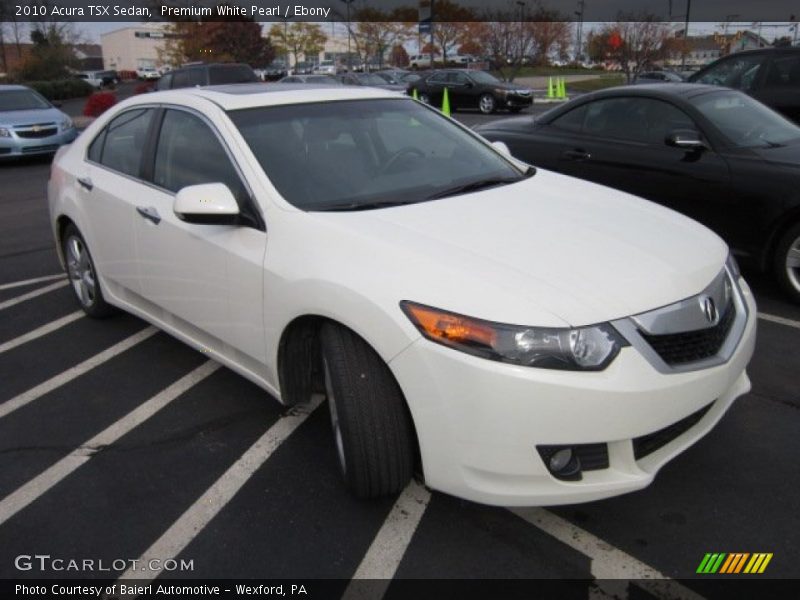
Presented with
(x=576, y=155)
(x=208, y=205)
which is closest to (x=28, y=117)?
(x=576, y=155)

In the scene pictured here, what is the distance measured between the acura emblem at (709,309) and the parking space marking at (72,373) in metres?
3.31

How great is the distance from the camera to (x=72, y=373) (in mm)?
3992

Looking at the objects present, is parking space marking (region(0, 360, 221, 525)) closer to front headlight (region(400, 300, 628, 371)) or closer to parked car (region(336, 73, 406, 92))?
front headlight (region(400, 300, 628, 371))

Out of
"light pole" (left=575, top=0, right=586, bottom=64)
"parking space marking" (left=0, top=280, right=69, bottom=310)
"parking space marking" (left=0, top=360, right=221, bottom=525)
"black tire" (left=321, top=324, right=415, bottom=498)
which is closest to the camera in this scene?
"black tire" (left=321, top=324, right=415, bottom=498)

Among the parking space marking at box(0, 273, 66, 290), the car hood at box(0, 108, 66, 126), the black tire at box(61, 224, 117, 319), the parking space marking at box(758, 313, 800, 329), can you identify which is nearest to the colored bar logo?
the parking space marking at box(758, 313, 800, 329)

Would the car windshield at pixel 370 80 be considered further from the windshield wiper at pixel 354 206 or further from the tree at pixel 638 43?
the windshield wiper at pixel 354 206

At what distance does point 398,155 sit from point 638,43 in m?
39.4

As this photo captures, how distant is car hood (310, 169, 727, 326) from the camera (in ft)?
7.39

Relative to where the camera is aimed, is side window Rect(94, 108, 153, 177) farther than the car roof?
Yes

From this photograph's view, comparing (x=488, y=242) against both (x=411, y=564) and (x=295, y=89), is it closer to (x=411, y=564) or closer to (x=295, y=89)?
(x=411, y=564)

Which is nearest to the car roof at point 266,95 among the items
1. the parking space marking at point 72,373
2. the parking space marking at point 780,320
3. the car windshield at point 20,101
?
the parking space marking at point 72,373

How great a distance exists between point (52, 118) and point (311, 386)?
1281cm

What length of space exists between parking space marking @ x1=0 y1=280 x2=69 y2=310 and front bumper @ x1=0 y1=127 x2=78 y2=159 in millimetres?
8711

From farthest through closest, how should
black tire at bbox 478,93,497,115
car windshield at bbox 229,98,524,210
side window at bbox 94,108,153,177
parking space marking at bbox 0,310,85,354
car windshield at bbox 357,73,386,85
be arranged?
1. car windshield at bbox 357,73,386,85
2. black tire at bbox 478,93,497,115
3. parking space marking at bbox 0,310,85,354
4. side window at bbox 94,108,153,177
5. car windshield at bbox 229,98,524,210
